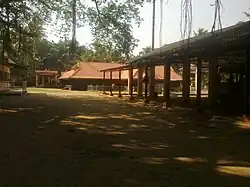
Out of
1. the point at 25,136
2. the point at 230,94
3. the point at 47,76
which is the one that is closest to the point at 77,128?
the point at 25,136

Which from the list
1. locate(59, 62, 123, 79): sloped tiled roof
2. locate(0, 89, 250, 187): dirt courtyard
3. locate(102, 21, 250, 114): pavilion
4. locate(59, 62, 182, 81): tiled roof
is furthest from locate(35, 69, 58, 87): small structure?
locate(0, 89, 250, 187): dirt courtyard

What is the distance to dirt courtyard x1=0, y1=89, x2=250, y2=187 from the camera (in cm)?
660

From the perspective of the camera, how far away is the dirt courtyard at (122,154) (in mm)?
6602

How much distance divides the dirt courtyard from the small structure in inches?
2222

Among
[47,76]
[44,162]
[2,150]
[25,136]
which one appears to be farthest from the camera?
[47,76]

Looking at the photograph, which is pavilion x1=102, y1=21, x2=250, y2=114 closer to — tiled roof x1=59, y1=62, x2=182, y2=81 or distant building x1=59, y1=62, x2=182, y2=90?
tiled roof x1=59, y1=62, x2=182, y2=81

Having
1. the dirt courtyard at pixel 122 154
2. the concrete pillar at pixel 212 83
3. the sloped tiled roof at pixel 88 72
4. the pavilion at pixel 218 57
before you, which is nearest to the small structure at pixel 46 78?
the sloped tiled roof at pixel 88 72

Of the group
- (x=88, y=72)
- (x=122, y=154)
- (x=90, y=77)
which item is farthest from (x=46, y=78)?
(x=122, y=154)

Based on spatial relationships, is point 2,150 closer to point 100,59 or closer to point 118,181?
point 118,181

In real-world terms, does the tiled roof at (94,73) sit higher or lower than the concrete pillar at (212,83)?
higher

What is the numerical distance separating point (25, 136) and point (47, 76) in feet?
205

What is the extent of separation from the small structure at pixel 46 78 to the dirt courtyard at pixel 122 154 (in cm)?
5644

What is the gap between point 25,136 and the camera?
11.6 meters

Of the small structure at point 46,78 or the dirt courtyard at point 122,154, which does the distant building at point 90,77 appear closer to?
the small structure at point 46,78
